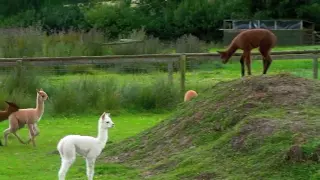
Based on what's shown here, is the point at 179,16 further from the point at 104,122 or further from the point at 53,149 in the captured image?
the point at 104,122

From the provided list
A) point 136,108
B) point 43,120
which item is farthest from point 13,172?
point 136,108

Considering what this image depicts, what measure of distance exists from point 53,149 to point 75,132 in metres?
2.07

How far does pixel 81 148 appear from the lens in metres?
9.35

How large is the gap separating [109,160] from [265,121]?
283 cm

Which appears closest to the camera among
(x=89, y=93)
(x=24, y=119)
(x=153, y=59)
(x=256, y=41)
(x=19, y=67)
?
(x=256, y=41)

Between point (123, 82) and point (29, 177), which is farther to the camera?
point (123, 82)

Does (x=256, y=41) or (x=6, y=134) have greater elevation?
(x=256, y=41)

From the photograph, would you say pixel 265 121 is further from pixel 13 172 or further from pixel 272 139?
pixel 13 172

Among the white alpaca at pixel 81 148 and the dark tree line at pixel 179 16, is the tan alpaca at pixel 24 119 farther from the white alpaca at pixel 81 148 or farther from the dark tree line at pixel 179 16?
the dark tree line at pixel 179 16

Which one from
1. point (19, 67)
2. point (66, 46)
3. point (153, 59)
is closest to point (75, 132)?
point (19, 67)

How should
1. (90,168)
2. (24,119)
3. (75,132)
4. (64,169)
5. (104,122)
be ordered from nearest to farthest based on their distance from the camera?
(64,169)
(90,168)
(104,122)
(24,119)
(75,132)

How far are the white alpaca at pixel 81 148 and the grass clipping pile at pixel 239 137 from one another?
710mm

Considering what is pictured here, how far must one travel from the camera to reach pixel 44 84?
18359mm

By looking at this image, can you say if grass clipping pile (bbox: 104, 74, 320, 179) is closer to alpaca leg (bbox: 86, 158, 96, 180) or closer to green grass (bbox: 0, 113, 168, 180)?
green grass (bbox: 0, 113, 168, 180)
